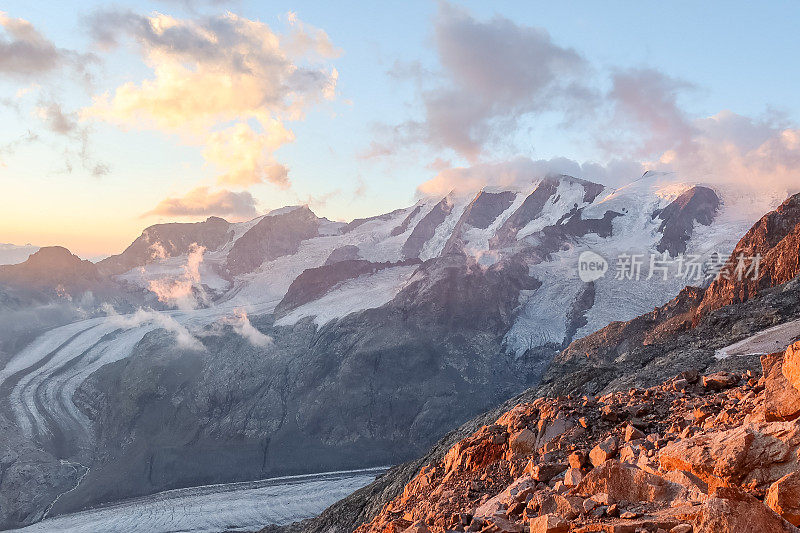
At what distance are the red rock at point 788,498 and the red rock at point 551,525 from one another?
2458 millimetres

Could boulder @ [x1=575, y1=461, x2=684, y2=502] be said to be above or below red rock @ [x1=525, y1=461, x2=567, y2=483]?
above

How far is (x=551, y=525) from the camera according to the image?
7.91 metres

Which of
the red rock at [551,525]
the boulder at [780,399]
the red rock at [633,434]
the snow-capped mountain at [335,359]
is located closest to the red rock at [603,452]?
the red rock at [633,434]

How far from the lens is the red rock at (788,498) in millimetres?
6340

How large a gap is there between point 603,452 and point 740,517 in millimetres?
4823

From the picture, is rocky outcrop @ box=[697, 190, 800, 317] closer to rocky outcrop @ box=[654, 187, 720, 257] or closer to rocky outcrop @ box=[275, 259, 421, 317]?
rocky outcrop @ box=[654, 187, 720, 257]

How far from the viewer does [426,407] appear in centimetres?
10512

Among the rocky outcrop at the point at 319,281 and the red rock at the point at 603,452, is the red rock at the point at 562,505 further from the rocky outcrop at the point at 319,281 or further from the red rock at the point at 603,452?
the rocky outcrop at the point at 319,281

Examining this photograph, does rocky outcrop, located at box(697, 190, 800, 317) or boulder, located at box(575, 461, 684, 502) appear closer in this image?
boulder, located at box(575, 461, 684, 502)

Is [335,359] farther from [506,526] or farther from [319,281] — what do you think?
[506,526]

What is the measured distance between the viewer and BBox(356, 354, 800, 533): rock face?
6.74 m

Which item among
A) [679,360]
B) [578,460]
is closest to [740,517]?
[578,460]

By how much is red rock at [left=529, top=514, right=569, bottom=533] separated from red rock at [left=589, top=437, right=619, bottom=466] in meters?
2.92

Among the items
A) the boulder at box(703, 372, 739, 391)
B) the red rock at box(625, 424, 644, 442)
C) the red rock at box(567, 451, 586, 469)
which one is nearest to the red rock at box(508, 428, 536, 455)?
the red rock at box(625, 424, 644, 442)
